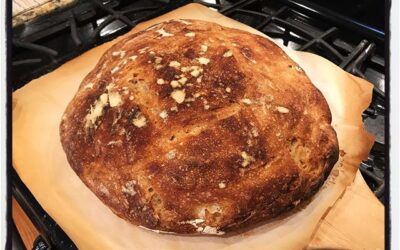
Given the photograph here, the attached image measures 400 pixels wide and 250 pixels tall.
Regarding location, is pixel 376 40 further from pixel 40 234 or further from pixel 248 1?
pixel 40 234

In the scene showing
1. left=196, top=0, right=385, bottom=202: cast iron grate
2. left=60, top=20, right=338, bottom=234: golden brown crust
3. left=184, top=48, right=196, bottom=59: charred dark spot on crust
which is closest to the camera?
left=60, top=20, right=338, bottom=234: golden brown crust

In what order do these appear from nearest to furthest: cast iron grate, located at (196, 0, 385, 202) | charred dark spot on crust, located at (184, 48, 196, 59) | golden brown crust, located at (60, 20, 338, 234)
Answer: golden brown crust, located at (60, 20, 338, 234) → charred dark spot on crust, located at (184, 48, 196, 59) → cast iron grate, located at (196, 0, 385, 202)

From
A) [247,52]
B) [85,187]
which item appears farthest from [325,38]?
[85,187]

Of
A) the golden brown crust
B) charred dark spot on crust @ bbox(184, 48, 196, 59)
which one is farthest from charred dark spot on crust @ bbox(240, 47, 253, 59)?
charred dark spot on crust @ bbox(184, 48, 196, 59)

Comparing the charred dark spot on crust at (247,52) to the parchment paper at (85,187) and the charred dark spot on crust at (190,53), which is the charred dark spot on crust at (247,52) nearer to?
the charred dark spot on crust at (190,53)

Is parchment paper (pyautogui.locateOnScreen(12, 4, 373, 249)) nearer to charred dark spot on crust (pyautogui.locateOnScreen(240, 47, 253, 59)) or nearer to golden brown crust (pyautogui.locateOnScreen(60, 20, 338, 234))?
golden brown crust (pyautogui.locateOnScreen(60, 20, 338, 234))

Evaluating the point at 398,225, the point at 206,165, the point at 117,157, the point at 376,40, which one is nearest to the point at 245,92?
the point at 206,165

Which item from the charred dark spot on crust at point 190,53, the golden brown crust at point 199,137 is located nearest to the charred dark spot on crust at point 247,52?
the golden brown crust at point 199,137
